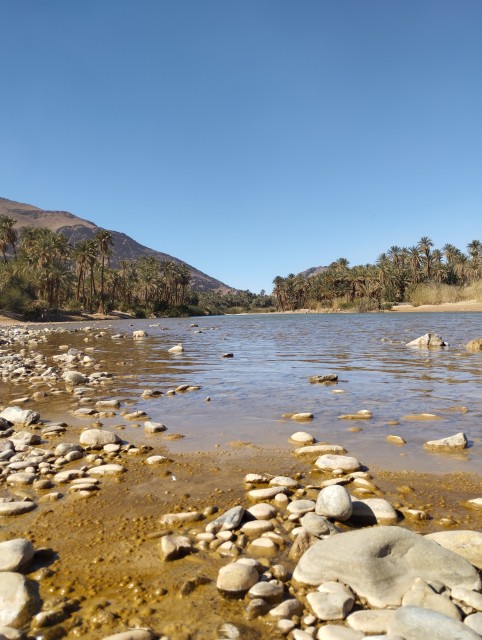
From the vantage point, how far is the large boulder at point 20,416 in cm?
691

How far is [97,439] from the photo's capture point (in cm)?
579

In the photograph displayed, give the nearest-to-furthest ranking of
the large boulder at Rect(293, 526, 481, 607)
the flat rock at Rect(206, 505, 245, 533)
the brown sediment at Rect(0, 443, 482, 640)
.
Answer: the brown sediment at Rect(0, 443, 482, 640)
the large boulder at Rect(293, 526, 481, 607)
the flat rock at Rect(206, 505, 245, 533)

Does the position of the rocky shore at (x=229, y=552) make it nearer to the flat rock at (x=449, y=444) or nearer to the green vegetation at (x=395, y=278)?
the flat rock at (x=449, y=444)

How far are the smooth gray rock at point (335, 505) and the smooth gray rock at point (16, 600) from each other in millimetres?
2137

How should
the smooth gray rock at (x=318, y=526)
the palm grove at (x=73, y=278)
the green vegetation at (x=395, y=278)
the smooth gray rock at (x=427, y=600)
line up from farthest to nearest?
the green vegetation at (x=395, y=278) < the palm grove at (x=73, y=278) < the smooth gray rock at (x=318, y=526) < the smooth gray rock at (x=427, y=600)

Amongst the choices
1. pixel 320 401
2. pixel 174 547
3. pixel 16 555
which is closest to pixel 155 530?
pixel 174 547

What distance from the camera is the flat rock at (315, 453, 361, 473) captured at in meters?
4.69

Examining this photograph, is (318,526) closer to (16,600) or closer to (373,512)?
(373,512)

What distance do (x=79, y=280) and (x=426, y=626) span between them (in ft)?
292

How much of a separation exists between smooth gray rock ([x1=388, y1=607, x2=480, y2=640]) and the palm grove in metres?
66.0

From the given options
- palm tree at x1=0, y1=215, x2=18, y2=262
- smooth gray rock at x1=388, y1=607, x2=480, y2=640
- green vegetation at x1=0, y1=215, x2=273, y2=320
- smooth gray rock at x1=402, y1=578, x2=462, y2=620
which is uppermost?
palm tree at x1=0, y1=215, x2=18, y2=262

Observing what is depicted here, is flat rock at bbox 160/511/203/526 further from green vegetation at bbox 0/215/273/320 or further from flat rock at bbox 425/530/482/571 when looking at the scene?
green vegetation at bbox 0/215/273/320

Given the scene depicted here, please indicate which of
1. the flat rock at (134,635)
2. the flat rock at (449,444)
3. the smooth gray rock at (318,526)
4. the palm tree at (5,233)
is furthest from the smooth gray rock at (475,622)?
the palm tree at (5,233)

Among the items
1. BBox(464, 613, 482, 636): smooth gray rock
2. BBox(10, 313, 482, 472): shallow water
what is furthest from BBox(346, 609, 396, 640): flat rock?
BBox(10, 313, 482, 472): shallow water
